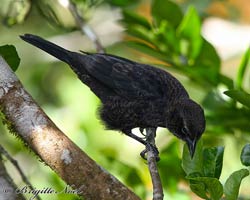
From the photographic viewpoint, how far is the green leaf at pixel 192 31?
3.72 metres

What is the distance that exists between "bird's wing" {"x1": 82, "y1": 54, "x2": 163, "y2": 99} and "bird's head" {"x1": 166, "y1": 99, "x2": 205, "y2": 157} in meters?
0.21

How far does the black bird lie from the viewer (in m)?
4.16

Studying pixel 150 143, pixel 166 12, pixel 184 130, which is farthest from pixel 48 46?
pixel 184 130

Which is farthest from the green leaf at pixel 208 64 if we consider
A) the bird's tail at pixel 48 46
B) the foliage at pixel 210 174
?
the foliage at pixel 210 174

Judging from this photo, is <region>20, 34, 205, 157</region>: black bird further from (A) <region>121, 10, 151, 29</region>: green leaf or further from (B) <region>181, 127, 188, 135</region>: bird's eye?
(A) <region>121, 10, 151, 29</region>: green leaf

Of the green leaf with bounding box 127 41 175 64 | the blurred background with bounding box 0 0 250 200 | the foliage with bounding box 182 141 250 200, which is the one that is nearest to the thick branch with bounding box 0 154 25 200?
the blurred background with bounding box 0 0 250 200

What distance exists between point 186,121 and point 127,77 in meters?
0.53

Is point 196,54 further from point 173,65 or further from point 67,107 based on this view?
point 67,107

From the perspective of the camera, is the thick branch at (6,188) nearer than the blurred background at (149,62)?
Yes

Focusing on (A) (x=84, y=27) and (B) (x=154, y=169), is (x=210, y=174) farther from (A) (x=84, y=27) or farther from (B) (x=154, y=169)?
(A) (x=84, y=27)

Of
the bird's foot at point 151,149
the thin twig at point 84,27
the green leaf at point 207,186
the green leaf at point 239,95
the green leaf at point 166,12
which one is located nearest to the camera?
the green leaf at point 207,186

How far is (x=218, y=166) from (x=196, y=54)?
1.29 metres

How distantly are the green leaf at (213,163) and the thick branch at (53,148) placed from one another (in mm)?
326

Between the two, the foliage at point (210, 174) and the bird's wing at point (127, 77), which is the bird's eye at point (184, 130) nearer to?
the bird's wing at point (127, 77)
